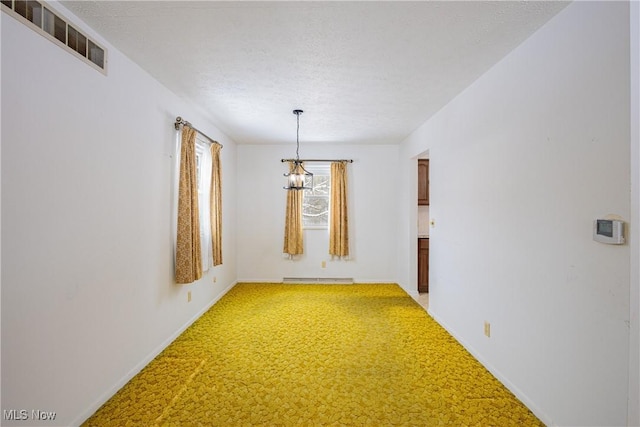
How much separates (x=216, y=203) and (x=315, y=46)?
2689 millimetres

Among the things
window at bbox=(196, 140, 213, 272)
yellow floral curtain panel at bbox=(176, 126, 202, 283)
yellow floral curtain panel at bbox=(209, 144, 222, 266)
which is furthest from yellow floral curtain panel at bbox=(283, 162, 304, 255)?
yellow floral curtain panel at bbox=(176, 126, 202, 283)

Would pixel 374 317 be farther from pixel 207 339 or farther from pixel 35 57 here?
pixel 35 57

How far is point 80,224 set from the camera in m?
1.96

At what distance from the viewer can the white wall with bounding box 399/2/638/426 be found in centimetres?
154

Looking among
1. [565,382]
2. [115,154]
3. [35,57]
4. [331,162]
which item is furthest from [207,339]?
[331,162]

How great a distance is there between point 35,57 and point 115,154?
0.74 meters

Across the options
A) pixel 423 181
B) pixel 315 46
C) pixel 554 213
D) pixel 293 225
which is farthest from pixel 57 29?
pixel 423 181

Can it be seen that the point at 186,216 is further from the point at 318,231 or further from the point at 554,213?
the point at 554,213

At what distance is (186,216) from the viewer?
321 cm

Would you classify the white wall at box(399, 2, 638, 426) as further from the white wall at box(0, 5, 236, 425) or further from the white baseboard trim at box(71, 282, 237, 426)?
the white baseboard trim at box(71, 282, 237, 426)

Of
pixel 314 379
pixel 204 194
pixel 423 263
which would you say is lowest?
pixel 314 379

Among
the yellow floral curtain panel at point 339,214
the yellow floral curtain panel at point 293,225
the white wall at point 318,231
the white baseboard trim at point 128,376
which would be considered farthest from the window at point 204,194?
the yellow floral curtain panel at point 339,214

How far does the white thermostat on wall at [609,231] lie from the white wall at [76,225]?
2.95m

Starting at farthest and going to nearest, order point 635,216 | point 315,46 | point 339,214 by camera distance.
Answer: point 339,214
point 315,46
point 635,216
